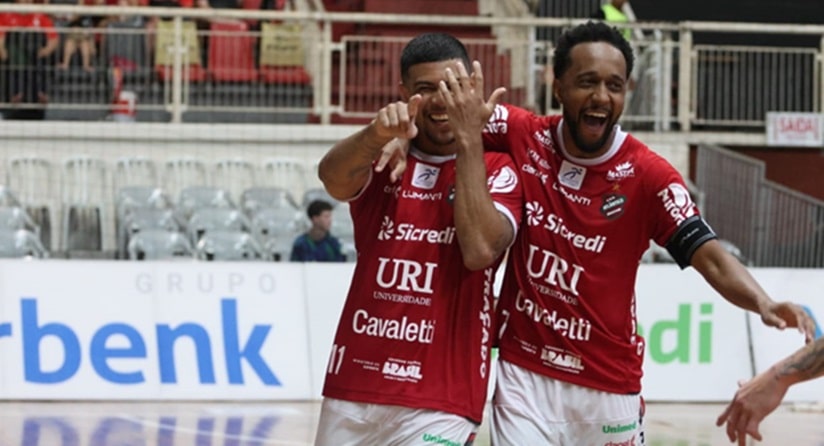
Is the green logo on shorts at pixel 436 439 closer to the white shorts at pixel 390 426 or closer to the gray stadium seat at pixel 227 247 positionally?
the white shorts at pixel 390 426

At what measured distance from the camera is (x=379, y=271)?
530 centimetres

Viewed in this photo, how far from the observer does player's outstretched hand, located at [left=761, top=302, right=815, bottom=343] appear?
499cm

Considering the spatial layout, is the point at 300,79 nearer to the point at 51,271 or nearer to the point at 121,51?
the point at 121,51

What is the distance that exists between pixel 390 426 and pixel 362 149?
0.95 meters

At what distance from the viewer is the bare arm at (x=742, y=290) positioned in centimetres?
504

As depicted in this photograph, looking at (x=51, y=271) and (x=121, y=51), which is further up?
(x=121, y=51)

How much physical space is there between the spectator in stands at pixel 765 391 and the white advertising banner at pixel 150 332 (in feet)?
30.6

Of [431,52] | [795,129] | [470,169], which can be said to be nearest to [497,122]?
[431,52]

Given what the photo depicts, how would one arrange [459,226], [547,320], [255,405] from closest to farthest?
1. [459,226]
2. [547,320]
3. [255,405]

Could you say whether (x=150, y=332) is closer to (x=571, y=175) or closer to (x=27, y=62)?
(x=27, y=62)

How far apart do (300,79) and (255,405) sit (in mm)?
6129

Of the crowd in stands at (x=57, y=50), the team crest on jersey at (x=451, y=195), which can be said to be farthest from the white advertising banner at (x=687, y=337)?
the team crest on jersey at (x=451, y=195)

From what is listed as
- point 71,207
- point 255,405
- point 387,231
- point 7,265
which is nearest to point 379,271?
point 387,231

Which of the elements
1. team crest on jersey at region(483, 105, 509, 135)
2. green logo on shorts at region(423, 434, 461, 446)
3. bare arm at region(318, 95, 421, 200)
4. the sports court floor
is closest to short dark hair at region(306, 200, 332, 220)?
the sports court floor
